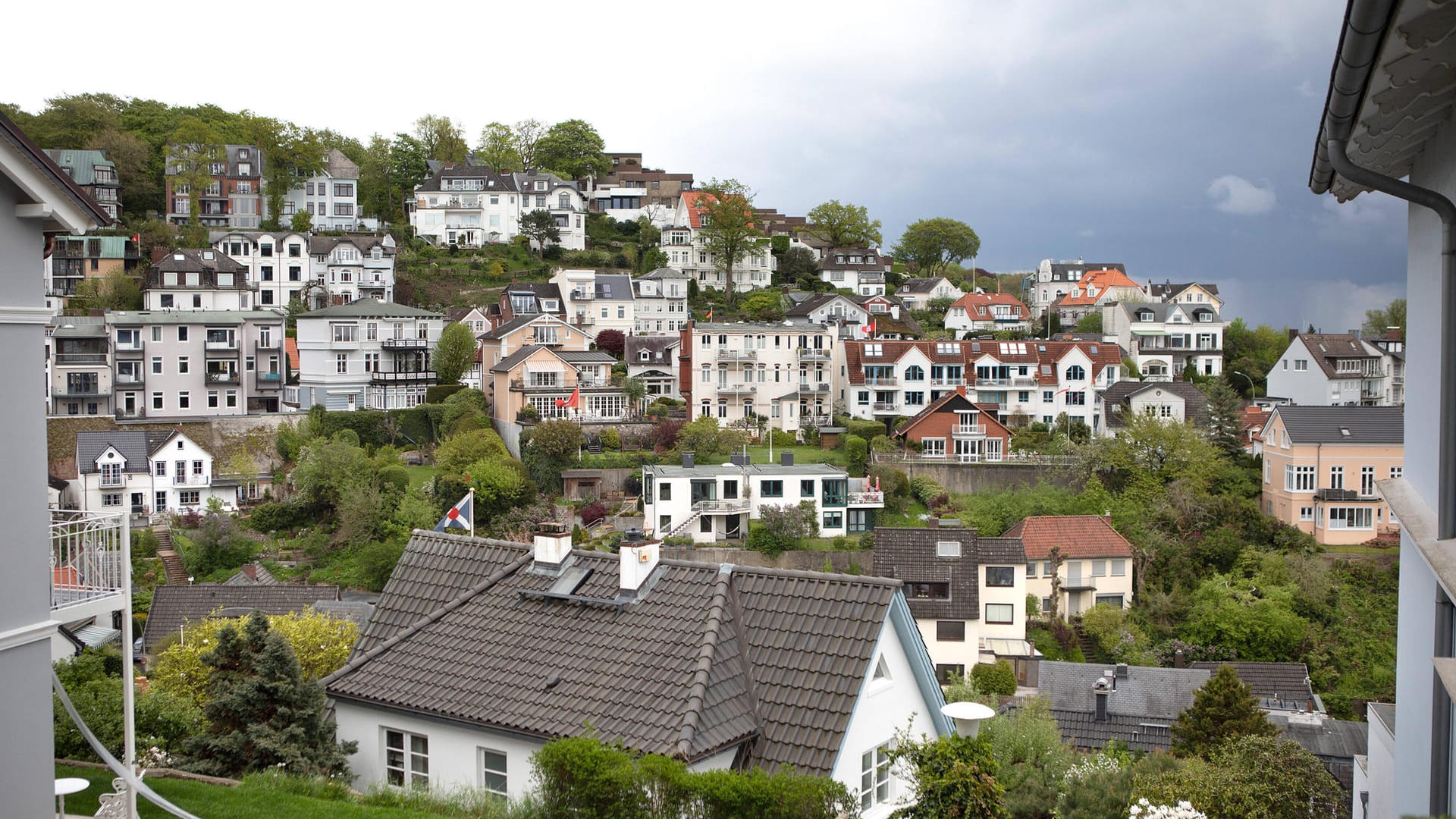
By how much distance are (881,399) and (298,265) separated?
131 feet

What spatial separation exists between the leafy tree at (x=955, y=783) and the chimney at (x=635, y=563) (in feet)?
14.9

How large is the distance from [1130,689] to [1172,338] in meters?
50.6

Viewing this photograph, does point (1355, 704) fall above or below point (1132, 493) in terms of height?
below

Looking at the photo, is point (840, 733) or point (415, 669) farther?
point (415, 669)

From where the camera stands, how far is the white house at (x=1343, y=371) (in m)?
61.9

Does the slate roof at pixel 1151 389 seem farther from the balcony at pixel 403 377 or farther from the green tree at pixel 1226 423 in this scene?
the balcony at pixel 403 377

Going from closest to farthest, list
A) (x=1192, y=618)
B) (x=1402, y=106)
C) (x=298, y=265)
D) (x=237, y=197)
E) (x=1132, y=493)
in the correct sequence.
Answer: (x=1402, y=106) < (x=1192, y=618) < (x=1132, y=493) < (x=298, y=265) < (x=237, y=197)

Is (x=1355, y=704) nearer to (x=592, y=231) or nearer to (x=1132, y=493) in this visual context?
(x=1132, y=493)

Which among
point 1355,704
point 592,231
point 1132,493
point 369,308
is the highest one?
point 592,231

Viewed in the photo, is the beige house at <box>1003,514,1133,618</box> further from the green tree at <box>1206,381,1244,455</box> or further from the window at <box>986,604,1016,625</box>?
the green tree at <box>1206,381,1244,455</box>

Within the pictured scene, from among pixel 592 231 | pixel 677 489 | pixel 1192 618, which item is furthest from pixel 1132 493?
pixel 592 231

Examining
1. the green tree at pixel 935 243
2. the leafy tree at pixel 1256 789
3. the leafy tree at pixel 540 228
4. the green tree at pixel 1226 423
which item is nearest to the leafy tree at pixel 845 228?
the green tree at pixel 935 243

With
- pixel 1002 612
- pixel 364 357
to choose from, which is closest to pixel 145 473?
pixel 364 357

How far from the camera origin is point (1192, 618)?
3922 cm
